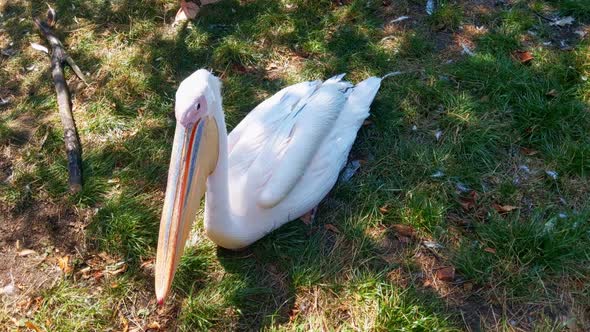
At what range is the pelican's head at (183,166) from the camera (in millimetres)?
2160

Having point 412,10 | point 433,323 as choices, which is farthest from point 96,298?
point 412,10

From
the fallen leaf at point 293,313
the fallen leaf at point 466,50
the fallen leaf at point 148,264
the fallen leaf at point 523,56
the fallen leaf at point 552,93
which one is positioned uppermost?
the fallen leaf at point 523,56

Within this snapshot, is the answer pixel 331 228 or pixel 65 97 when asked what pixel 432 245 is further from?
pixel 65 97

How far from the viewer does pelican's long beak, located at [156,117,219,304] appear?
2182 mm

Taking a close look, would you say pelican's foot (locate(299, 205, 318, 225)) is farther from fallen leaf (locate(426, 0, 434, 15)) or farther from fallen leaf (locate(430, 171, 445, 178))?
fallen leaf (locate(426, 0, 434, 15))

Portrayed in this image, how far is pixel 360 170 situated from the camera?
10.7ft

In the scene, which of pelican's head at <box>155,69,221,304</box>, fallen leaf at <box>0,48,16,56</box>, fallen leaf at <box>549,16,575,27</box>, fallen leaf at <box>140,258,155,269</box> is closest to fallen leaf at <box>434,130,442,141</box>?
fallen leaf at <box>549,16,575,27</box>

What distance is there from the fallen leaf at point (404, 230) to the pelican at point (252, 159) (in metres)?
0.47

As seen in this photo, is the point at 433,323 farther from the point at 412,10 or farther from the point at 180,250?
the point at 412,10

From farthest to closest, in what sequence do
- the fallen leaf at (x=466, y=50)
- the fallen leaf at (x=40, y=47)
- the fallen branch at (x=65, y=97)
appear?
the fallen leaf at (x=40, y=47) → the fallen leaf at (x=466, y=50) → the fallen branch at (x=65, y=97)

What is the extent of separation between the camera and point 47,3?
4.91m

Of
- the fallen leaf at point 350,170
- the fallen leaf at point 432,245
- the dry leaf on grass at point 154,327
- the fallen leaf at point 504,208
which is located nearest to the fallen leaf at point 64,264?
the dry leaf on grass at point 154,327

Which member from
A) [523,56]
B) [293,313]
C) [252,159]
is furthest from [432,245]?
[523,56]

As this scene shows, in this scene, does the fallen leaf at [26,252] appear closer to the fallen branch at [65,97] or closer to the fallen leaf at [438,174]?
the fallen branch at [65,97]
